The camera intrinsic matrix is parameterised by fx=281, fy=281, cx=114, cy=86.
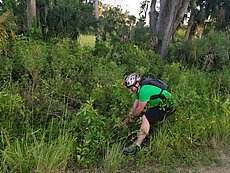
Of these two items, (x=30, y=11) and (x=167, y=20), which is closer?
(x=30, y=11)

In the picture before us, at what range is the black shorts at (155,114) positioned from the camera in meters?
4.27

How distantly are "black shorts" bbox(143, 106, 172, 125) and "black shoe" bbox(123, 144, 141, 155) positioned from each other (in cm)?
47

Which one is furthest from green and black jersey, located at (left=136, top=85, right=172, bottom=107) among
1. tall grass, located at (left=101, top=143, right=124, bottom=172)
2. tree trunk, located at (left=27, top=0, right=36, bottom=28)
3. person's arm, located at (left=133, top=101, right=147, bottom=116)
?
tree trunk, located at (left=27, top=0, right=36, bottom=28)

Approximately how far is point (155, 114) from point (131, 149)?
26.7 inches

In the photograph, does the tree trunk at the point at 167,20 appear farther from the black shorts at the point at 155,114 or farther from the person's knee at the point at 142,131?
the person's knee at the point at 142,131

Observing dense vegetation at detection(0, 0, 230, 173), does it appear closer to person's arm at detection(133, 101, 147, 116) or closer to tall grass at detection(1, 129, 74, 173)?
tall grass at detection(1, 129, 74, 173)

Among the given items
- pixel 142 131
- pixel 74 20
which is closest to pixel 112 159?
pixel 142 131

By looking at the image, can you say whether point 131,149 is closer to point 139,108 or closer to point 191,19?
point 139,108

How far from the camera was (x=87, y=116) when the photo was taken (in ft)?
12.4

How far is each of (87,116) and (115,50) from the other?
495 cm

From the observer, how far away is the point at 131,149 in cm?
399

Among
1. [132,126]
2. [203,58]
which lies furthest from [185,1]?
[132,126]

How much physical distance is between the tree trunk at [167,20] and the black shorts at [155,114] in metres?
5.26

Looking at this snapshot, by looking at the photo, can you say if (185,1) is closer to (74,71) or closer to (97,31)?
(97,31)
